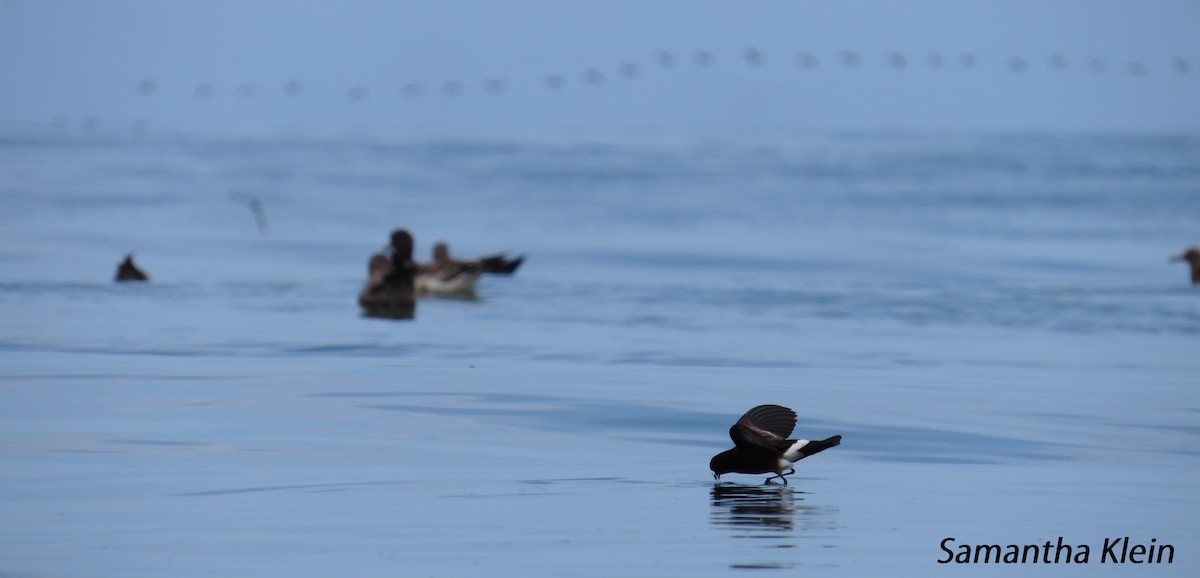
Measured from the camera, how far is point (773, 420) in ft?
26.7

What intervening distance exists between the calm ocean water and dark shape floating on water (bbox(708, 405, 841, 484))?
0.51 ft

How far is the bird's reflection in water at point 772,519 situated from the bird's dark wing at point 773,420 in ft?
0.84

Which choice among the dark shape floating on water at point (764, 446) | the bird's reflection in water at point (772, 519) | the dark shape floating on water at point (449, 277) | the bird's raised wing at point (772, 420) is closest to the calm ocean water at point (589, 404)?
the bird's reflection in water at point (772, 519)

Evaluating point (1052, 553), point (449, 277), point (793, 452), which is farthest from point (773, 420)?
point (449, 277)

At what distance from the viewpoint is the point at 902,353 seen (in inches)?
565

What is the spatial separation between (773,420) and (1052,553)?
1.76 metres

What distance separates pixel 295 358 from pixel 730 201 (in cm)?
3023

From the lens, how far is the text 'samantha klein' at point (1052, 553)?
6.63 m

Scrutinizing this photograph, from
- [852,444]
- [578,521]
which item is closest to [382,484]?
[578,521]

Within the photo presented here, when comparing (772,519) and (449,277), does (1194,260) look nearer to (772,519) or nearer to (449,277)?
(449,277)

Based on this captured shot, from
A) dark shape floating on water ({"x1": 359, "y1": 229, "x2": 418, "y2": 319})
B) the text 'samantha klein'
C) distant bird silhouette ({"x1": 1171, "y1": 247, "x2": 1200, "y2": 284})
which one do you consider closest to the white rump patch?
the text 'samantha klein'

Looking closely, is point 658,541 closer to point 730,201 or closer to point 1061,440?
point 1061,440

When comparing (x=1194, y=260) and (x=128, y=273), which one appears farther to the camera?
(x=1194, y=260)

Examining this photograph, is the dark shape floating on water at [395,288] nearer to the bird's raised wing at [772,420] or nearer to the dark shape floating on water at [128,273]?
the dark shape floating on water at [128,273]
